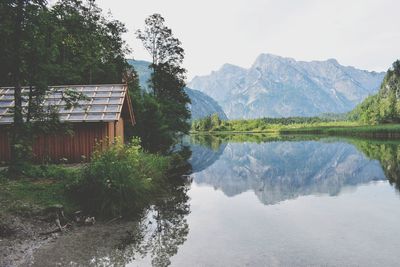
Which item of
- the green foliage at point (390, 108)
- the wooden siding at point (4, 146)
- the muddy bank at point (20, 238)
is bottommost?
the muddy bank at point (20, 238)

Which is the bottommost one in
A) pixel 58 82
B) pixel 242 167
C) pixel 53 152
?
pixel 242 167

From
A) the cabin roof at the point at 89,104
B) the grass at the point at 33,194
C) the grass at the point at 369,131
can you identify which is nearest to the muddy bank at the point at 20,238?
the grass at the point at 33,194

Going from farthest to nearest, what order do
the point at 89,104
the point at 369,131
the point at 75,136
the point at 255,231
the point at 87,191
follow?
the point at 369,131 < the point at 75,136 < the point at 89,104 < the point at 87,191 < the point at 255,231

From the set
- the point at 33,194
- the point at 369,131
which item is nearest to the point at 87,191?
the point at 33,194

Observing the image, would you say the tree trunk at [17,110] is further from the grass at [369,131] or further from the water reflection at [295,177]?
the grass at [369,131]

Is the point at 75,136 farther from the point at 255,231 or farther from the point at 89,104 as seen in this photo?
the point at 255,231

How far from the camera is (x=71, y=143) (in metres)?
Answer: 21.8

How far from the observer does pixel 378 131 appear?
81875 mm

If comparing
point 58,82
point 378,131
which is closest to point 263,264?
point 58,82

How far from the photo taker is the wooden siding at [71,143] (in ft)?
71.2

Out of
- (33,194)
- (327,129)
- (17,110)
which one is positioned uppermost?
(17,110)

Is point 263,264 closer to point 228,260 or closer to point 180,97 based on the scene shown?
point 228,260

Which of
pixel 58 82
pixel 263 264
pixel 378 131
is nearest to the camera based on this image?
pixel 263 264

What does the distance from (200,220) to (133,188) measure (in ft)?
9.75
